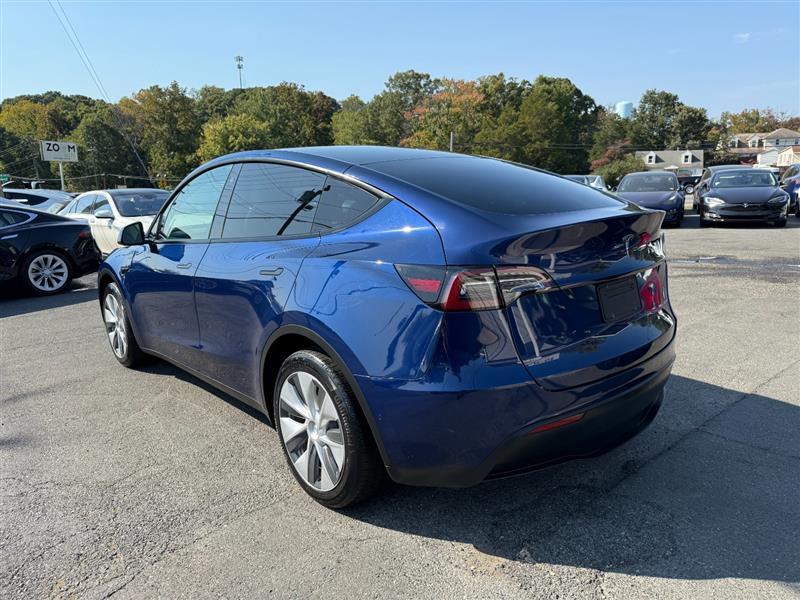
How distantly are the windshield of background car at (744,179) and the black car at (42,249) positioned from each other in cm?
1422

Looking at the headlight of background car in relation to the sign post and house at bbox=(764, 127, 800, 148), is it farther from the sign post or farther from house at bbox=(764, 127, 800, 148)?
house at bbox=(764, 127, 800, 148)

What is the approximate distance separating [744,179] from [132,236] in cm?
1506

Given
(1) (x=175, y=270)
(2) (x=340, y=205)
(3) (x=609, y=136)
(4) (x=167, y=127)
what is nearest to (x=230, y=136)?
(4) (x=167, y=127)

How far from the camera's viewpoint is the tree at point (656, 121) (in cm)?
9956

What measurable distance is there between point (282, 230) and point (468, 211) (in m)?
1.08

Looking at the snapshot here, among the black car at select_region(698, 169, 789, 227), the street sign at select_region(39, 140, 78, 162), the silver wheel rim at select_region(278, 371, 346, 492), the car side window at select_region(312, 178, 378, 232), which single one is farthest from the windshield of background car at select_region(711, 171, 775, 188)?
the street sign at select_region(39, 140, 78, 162)

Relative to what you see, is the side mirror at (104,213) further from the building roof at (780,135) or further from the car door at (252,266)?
the building roof at (780,135)

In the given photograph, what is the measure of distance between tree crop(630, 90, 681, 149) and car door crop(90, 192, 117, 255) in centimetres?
10094

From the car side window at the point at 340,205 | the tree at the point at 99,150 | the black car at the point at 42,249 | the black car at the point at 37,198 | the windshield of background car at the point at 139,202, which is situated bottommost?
the black car at the point at 42,249

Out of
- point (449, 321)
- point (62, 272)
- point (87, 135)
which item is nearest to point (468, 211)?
point (449, 321)

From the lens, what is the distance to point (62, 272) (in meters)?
9.30

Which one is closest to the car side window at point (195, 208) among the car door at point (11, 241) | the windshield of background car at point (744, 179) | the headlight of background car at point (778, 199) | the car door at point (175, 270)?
the car door at point (175, 270)

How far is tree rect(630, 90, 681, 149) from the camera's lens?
99562mm

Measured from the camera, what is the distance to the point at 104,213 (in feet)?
36.2
